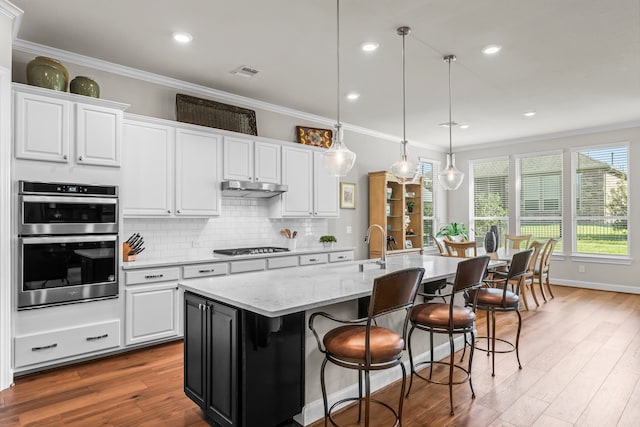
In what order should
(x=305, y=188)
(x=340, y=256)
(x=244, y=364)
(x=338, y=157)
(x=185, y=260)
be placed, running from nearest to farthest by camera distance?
(x=244, y=364) → (x=338, y=157) → (x=185, y=260) → (x=305, y=188) → (x=340, y=256)

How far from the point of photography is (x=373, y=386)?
286 cm

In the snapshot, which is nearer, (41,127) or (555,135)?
(41,127)

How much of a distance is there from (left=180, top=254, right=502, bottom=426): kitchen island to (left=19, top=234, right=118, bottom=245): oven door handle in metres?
1.36

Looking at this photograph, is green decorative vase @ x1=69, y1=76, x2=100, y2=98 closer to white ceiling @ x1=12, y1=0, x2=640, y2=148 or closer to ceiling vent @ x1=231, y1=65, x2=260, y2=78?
white ceiling @ x1=12, y1=0, x2=640, y2=148

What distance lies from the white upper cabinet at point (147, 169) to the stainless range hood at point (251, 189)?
0.67 meters

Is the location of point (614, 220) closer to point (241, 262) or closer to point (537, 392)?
point (537, 392)

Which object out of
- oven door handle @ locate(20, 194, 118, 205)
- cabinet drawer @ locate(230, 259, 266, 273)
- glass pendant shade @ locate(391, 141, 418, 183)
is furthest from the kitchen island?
cabinet drawer @ locate(230, 259, 266, 273)

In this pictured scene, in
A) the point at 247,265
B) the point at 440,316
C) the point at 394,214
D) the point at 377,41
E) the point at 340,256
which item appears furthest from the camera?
the point at 394,214

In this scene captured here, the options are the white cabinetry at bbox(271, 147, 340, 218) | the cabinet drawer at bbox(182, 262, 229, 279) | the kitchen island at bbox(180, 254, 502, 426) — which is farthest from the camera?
the white cabinetry at bbox(271, 147, 340, 218)

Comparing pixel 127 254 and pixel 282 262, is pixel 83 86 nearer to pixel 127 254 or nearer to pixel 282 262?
pixel 127 254

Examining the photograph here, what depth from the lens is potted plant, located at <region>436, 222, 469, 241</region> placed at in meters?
7.66

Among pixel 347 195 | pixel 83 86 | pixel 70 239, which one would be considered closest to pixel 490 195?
pixel 347 195

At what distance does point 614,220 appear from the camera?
6648 millimetres

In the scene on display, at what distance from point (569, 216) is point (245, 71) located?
6308 millimetres
